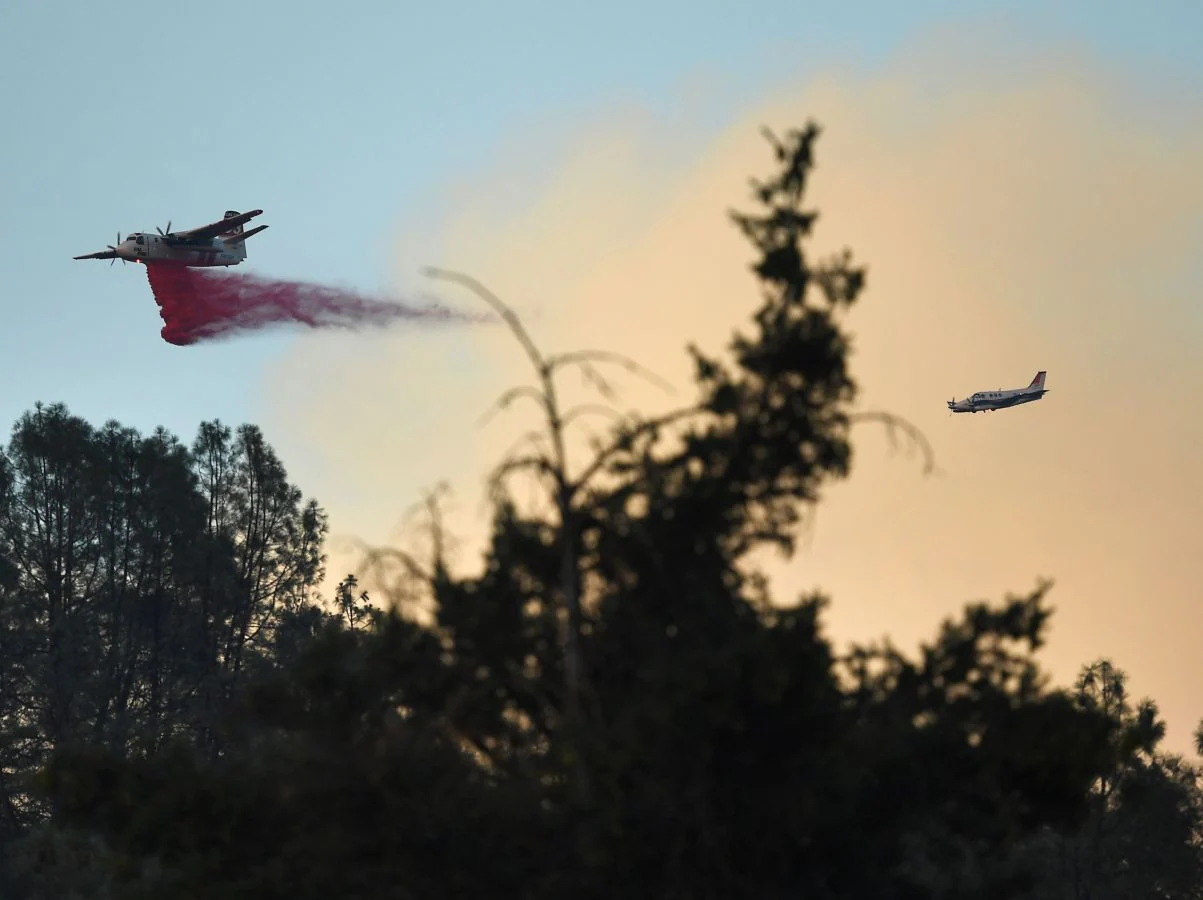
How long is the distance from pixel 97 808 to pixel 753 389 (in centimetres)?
1106

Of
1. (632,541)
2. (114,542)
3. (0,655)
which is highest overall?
(114,542)

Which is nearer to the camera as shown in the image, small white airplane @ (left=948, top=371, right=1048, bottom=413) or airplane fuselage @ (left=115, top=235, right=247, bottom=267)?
airplane fuselage @ (left=115, top=235, right=247, bottom=267)

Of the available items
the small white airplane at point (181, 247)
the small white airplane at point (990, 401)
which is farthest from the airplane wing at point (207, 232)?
the small white airplane at point (990, 401)

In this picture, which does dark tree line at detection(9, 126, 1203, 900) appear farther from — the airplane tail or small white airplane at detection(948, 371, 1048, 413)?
small white airplane at detection(948, 371, 1048, 413)

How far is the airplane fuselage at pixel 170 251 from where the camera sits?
9200 centimetres

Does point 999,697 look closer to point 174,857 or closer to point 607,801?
point 607,801

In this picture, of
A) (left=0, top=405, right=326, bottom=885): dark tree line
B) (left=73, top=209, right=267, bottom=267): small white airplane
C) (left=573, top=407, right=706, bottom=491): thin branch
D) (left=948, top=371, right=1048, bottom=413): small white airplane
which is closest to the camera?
(left=573, top=407, right=706, bottom=491): thin branch

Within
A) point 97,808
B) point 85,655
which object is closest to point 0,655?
point 85,655

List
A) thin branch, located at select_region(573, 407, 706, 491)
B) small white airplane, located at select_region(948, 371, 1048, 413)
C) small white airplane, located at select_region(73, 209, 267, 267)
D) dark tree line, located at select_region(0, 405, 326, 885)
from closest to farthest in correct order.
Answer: thin branch, located at select_region(573, 407, 706, 491)
dark tree line, located at select_region(0, 405, 326, 885)
small white airplane, located at select_region(73, 209, 267, 267)
small white airplane, located at select_region(948, 371, 1048, 413)

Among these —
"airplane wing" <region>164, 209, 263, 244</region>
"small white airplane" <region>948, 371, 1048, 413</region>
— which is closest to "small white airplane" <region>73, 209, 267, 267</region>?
"airplane wing" <region>164, 209, 263, 244</region>

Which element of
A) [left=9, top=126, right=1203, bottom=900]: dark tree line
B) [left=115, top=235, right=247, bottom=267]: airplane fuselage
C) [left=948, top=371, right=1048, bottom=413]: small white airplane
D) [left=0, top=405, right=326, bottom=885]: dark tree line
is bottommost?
[left=9, top=126, right=1203, bottom=900]: dark tree line

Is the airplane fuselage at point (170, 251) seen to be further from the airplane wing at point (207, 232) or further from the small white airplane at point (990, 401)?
the small white airplane at point (990, 401)

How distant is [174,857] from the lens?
2648 centimetres

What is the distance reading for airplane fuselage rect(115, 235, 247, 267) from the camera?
302 ft
